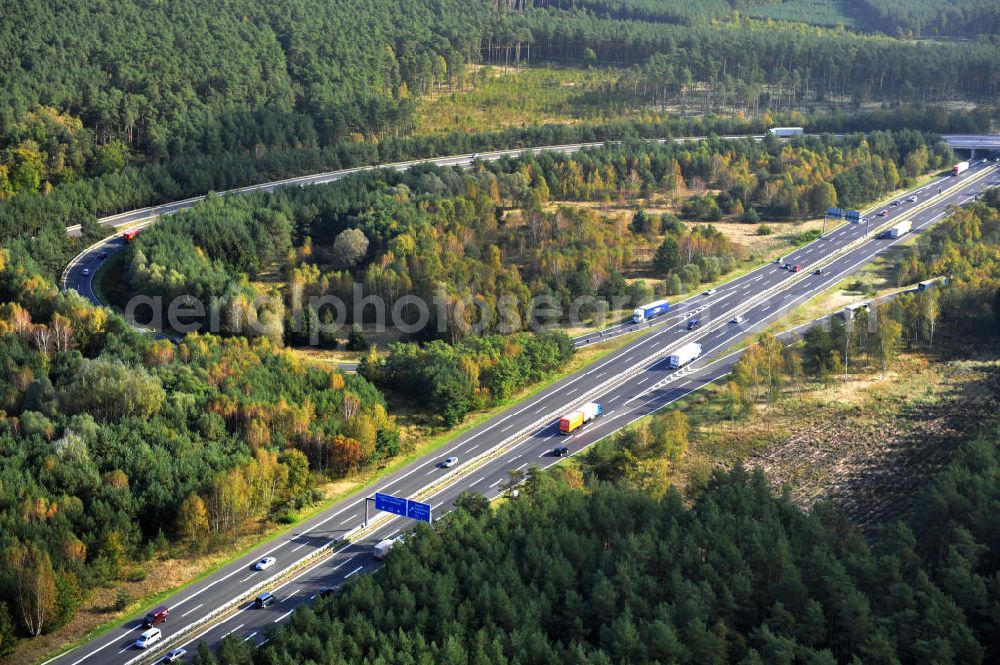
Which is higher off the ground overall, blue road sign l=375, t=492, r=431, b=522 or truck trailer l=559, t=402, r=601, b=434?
blue road sign l=375, t=492, r=431, b=522

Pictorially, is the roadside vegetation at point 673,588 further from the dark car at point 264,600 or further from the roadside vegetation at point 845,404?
the roadside vegetation at point 845,404

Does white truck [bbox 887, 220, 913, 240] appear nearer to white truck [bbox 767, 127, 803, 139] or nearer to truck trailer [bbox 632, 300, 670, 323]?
white truck [bbox 767, 127, 803, 139]

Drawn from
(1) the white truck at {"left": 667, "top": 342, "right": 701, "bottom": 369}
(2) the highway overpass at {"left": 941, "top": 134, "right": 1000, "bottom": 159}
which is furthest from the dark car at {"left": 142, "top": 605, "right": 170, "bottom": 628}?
(2) the highway overpass at {"left": 941, "top": 134, "right": 1000, "bottom": 159}

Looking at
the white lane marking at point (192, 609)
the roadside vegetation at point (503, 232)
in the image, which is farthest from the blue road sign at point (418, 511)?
the roadside vegetation at point (503, 232)

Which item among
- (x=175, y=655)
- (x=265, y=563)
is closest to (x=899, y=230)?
(x=265, y=563)

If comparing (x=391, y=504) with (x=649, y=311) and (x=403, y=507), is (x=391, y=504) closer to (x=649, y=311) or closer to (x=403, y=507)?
(x=403, y=507)

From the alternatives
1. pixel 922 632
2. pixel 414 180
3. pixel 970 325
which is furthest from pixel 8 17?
pixel 922 632

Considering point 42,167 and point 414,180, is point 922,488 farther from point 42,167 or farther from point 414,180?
point 42,167
